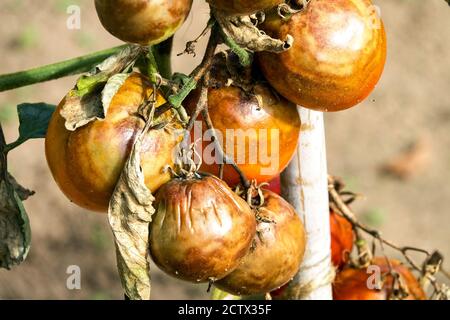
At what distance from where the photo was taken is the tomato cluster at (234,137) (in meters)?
1.02

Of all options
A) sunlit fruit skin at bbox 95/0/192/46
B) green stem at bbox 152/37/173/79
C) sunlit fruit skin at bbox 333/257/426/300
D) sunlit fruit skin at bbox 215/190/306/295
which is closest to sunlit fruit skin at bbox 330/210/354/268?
sunlit fruit skin at bbox 333/257/426/300

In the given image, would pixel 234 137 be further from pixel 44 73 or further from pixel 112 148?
pixel 44 73

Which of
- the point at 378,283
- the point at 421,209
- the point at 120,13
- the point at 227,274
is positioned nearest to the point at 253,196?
the point at 227,274

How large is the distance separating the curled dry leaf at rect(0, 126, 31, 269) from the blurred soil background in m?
1.84

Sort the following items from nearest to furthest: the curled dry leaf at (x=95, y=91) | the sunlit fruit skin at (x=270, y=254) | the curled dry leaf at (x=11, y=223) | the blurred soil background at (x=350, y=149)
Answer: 1. the curled dry leaf at (x=95, y=91)
2. the sunlit fruit skin at (x=270, y=254)
3. the curled dry leaf at (x=11, y=223)
4. the blurred soil background at (x=350, y=149)

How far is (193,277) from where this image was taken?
1.05 m

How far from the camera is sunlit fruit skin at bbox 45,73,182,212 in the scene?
1040mm

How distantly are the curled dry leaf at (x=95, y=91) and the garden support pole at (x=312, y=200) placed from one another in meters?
0.34

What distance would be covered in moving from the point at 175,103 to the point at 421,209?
8.80 feet

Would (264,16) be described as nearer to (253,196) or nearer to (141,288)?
(253,196)

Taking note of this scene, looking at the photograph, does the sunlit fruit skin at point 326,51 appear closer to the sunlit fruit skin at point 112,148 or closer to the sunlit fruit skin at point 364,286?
the sunlit fruit skin at point 112,148

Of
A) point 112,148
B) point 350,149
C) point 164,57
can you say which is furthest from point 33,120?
point 350,149

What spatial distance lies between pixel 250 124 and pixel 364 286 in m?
0.59

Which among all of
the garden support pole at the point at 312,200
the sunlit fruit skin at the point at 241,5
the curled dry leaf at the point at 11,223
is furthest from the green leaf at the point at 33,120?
the sunlit fruit skin at the point at 241,5
